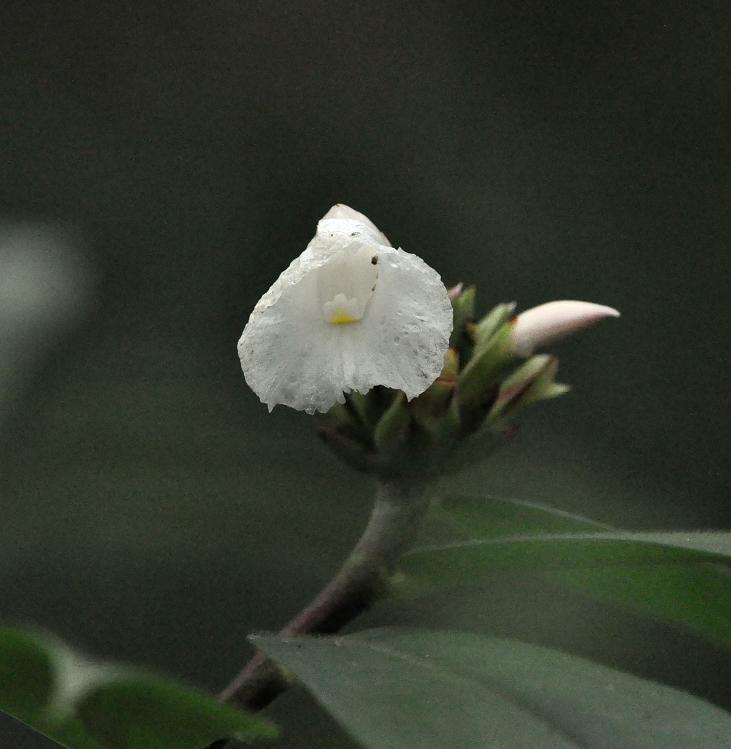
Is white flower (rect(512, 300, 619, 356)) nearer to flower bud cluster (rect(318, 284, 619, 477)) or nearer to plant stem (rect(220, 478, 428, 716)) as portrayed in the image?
flower bud cluster (rect(318, 284, 619, 477))

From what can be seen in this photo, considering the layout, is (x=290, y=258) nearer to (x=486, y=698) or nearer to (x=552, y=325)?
(x=552, y=325)

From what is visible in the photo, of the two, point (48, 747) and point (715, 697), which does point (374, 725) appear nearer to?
point (48, 747)

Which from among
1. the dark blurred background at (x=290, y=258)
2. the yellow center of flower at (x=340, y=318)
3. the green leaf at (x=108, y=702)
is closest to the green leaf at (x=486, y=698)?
the green leaf at (x=108, y=702)

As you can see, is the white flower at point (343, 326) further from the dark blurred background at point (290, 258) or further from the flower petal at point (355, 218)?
the dark blurred background at point (290, 258)

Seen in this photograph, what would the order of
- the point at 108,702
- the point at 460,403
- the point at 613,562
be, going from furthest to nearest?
the point at 460,403 < the point at 613,562 < the point at 108,702

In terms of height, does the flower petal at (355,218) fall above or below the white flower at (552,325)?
above

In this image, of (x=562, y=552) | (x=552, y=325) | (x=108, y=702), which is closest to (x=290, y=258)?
(x=552, y=325)
